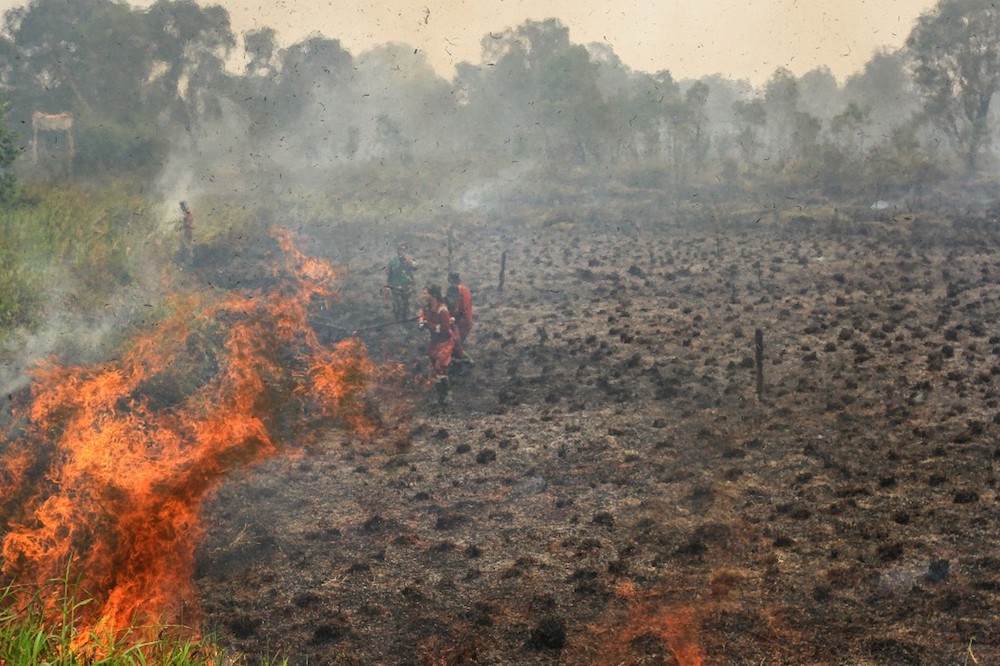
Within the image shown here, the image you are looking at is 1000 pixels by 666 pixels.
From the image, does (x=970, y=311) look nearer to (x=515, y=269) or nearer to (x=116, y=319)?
(x=515, y=269)

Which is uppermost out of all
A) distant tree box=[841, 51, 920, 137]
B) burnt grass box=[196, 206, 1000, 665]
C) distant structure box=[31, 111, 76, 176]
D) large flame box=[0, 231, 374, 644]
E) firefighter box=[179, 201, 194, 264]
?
distant tree box=[841, 51, 920, 137]

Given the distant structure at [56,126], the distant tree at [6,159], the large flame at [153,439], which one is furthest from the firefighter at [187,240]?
the distant structure at [56,126]

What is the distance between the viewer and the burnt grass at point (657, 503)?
8492 mm

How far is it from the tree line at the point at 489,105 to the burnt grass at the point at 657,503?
2286 cm

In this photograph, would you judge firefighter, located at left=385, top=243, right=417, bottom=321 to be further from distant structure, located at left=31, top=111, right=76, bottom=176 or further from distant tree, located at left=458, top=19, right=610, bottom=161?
distant tree, located at left=458, top=19, right=610, bottom=161

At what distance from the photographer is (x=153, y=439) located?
42.9ft

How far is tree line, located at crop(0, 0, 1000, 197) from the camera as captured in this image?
42.1m

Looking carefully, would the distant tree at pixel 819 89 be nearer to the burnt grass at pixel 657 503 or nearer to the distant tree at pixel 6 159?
the burnt grass at pixel 657 503

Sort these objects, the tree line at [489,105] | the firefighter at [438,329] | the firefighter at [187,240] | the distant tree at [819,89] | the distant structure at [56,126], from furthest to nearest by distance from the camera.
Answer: the distant tree at [819,89], the tree line at [489,105], the distant structure at [56,126], the firefighter at [187,240], the firefighter at [438,329]

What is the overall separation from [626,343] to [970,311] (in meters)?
8.90

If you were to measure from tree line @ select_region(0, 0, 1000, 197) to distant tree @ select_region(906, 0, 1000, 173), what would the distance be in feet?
0.30

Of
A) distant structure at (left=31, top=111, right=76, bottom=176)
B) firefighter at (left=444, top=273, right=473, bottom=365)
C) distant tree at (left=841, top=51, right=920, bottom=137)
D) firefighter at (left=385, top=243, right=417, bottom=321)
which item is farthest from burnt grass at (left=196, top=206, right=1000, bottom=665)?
distant tree at (left=841, top=51, right=920, bottom=137)

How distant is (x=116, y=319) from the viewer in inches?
753

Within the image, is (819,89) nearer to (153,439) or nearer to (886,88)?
(886,88)
